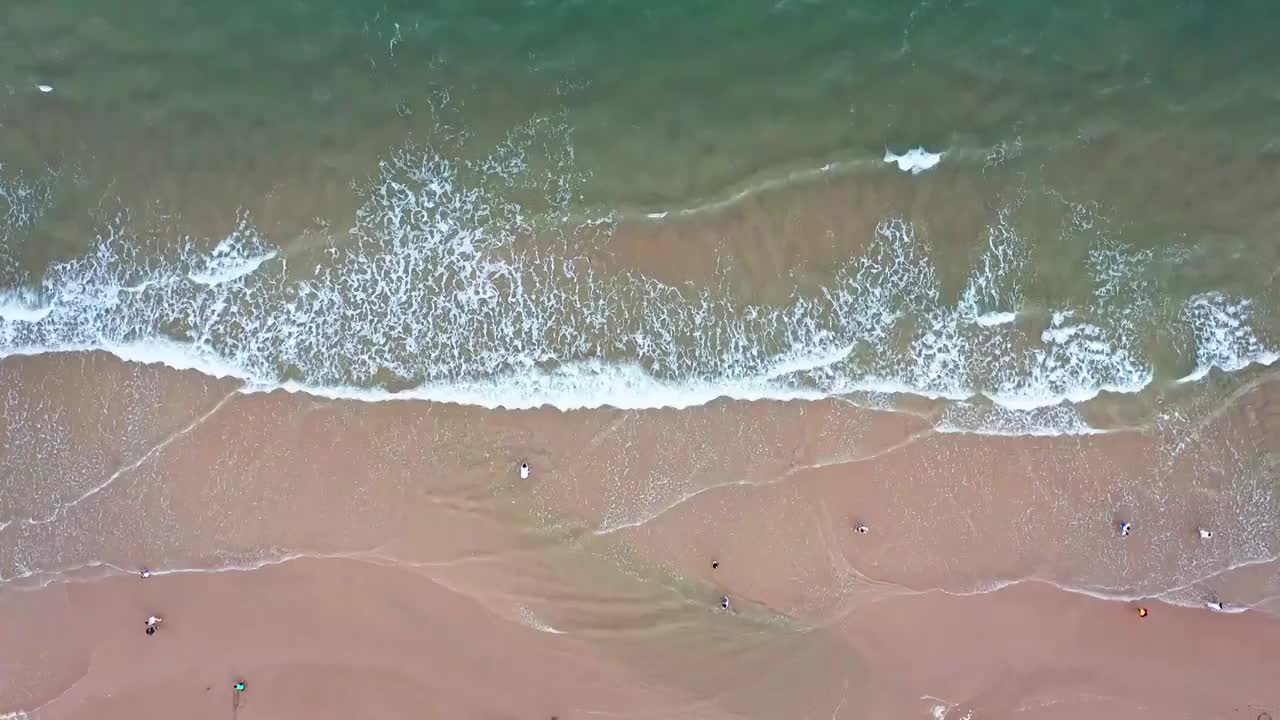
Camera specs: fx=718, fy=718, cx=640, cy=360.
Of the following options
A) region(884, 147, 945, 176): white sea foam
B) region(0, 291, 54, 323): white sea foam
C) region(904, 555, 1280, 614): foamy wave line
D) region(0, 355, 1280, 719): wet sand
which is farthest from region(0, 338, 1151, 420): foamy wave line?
region(884, 147, 945, 176): white sea foam

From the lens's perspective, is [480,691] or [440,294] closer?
[480,691]

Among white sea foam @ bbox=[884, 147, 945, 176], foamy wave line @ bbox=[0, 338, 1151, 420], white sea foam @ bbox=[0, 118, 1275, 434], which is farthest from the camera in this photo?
white sea foam @ bbox=[884, 147, 945, 176]

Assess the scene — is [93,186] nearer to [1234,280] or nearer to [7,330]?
[7,330]

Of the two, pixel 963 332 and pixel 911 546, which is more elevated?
pixel 963 332

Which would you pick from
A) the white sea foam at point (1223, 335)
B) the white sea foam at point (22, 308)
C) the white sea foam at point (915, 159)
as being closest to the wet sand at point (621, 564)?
the white sea foam at point (1223, 335)

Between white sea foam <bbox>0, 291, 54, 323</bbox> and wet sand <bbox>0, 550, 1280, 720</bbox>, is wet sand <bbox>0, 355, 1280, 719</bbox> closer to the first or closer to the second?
wet sand <bbox>0, 550, 1280, 720</bbox>

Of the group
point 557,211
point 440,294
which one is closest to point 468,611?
point 440,294

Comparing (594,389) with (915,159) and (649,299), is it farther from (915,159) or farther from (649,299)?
(915,159)

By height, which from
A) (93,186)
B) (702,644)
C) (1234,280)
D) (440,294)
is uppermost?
(93,186)
